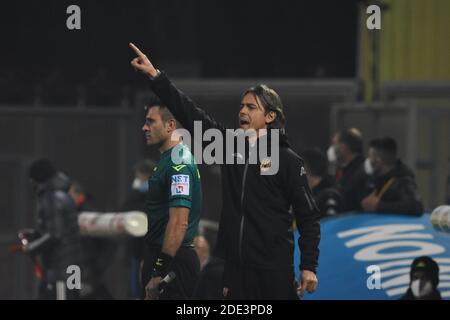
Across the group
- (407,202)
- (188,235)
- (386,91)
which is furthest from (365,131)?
(188,235)

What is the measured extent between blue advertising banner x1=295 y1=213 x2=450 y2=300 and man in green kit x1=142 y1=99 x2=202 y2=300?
2424 mm

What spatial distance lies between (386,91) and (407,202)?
412 centimetres

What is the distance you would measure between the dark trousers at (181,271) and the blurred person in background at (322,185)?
2.96 metres

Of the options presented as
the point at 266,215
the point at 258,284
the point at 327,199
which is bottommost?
the point at 258,284

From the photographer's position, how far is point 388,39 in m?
15.2

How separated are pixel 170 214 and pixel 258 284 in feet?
2.34

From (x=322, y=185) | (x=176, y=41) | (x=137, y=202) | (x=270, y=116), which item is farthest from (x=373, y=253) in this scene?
(x=176, y=41)

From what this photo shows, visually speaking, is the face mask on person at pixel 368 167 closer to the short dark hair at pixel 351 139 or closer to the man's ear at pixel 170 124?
the short dark hair at pixel 351 139

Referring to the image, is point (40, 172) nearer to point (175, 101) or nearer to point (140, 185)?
point (140, 185)

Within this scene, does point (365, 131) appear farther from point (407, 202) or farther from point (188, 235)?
point (188, 235)

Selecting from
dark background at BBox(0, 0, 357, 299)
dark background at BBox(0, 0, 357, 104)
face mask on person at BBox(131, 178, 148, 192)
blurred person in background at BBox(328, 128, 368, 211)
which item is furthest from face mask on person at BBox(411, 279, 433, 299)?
dark background at BBox(0, 0, 357, 104)

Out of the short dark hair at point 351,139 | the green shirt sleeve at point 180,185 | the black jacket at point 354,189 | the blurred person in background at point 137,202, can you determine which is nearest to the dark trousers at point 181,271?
the green shirt sleeve at point 180,185

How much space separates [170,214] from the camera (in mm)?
8070

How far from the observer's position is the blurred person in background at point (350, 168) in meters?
11.4
